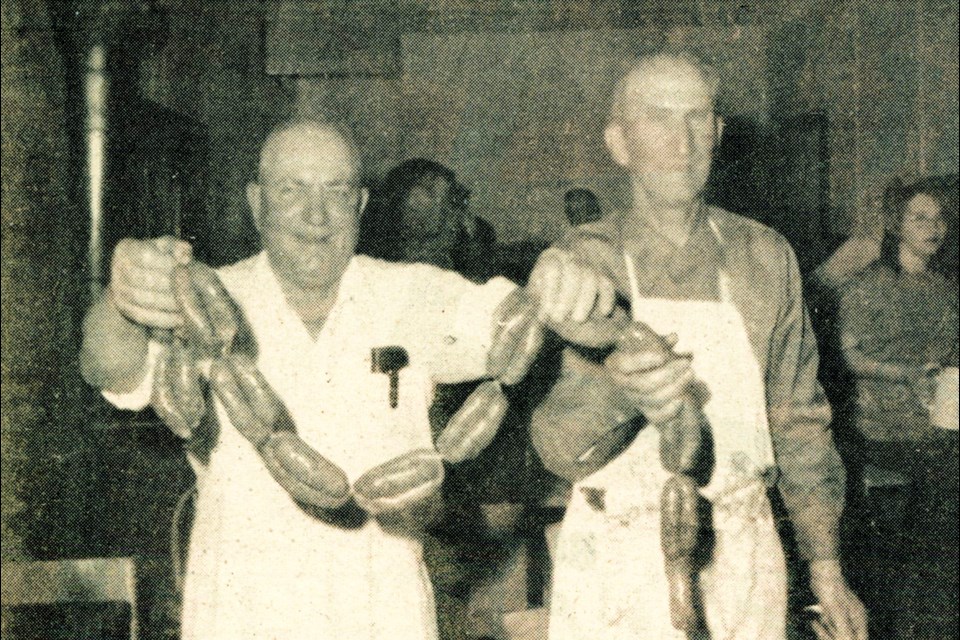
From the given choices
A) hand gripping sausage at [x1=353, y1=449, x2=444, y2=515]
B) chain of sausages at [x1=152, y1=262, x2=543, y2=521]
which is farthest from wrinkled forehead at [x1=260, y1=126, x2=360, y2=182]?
hand gripping sausage at [x1=353, y1=449, x2=444, y2=515]

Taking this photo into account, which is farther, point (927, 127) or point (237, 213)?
point (237, 213)

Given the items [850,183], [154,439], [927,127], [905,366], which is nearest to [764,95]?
[850,183]

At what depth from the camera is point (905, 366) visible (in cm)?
286

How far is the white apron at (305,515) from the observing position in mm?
1328

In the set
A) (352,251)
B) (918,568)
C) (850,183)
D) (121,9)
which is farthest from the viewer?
(850,183)

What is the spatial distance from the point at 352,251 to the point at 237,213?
3.14 metres

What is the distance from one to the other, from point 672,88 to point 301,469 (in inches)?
29.9

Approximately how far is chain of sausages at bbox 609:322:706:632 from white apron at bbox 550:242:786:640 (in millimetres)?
306

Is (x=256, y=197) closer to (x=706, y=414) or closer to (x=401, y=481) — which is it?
(x=401, y=481)

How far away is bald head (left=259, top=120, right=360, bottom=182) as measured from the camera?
1.33m

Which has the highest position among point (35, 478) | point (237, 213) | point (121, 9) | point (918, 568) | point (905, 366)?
point (121, 9)

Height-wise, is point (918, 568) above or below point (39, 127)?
below

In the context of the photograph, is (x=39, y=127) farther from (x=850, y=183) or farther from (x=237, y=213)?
(x=850, y=183)

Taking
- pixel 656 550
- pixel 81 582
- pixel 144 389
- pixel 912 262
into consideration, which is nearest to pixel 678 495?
pixel 656 550
